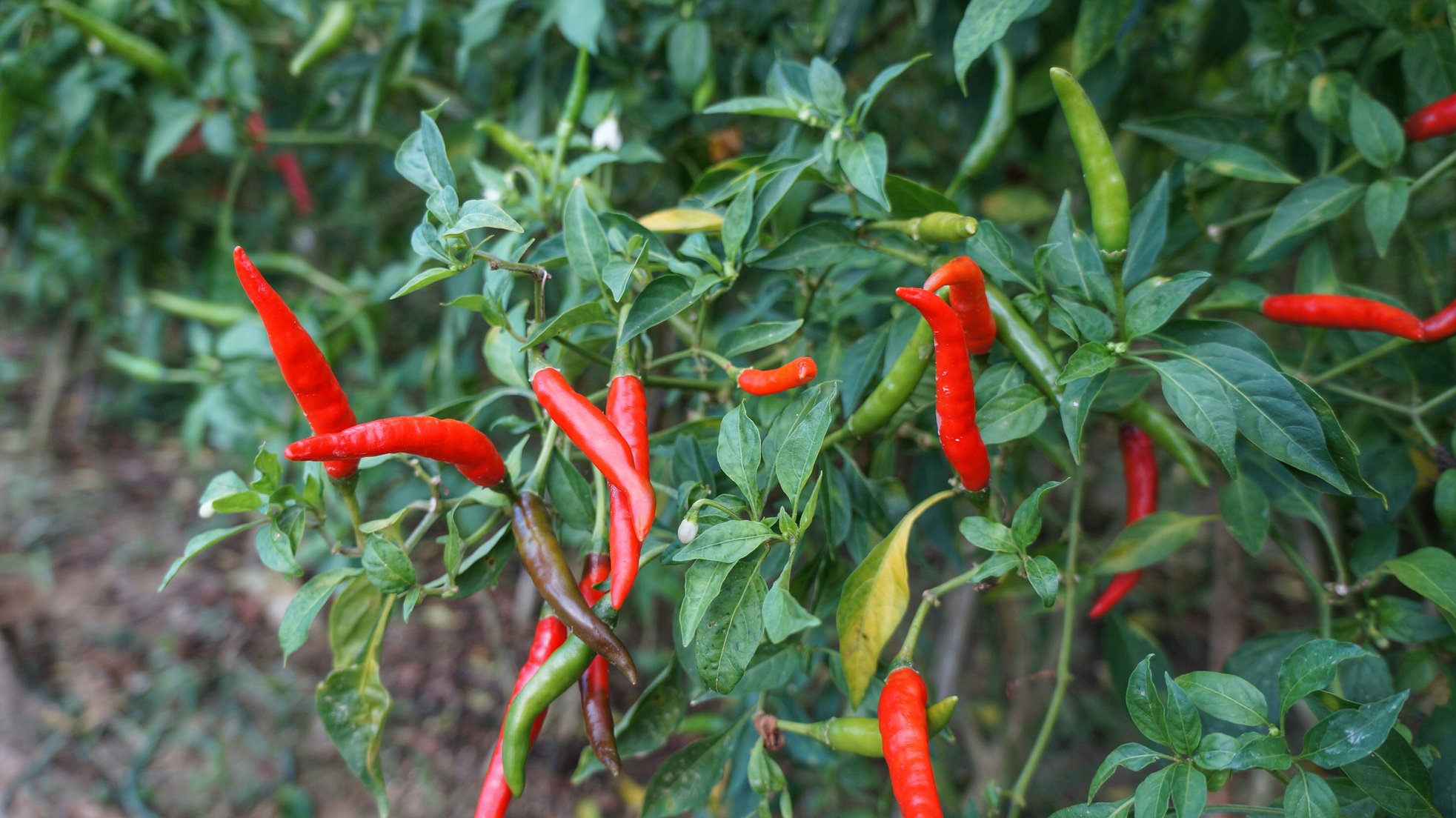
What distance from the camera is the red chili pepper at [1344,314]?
933mm

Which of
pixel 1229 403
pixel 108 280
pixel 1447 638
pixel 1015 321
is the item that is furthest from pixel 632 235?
pixel 108 280

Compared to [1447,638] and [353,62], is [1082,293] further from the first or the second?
[353,62]

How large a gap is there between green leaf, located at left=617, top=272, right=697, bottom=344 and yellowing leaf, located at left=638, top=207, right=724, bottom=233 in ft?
0.57

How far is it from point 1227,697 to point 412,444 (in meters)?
0.87

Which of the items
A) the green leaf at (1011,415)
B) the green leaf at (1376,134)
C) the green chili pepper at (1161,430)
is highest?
the green leaf at (1376,134)

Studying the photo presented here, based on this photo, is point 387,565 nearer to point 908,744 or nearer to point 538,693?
point 538,693

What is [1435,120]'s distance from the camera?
1024 millimetres

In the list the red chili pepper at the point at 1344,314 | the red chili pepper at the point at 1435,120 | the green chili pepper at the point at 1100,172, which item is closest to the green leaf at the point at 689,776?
the green chili pepper at the point at 1100,172

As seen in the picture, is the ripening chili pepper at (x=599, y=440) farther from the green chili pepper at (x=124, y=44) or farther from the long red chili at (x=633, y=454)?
the green chili pepper at (x=124, y=44)

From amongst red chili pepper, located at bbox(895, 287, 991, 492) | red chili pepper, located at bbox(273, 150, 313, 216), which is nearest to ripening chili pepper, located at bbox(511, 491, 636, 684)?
Result: red chili pepper, located at bbox(895, 287, 991, 492)

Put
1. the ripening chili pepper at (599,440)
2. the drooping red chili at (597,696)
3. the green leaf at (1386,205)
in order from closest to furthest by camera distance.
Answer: the ripening chili pepper at (599,440) → the drooping red chili at (597,696) → the green leaf at (1386,205)

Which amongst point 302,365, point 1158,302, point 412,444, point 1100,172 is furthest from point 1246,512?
point 302,365

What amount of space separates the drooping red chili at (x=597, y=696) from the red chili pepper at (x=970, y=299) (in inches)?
18.1

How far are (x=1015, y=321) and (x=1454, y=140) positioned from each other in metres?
0.84
